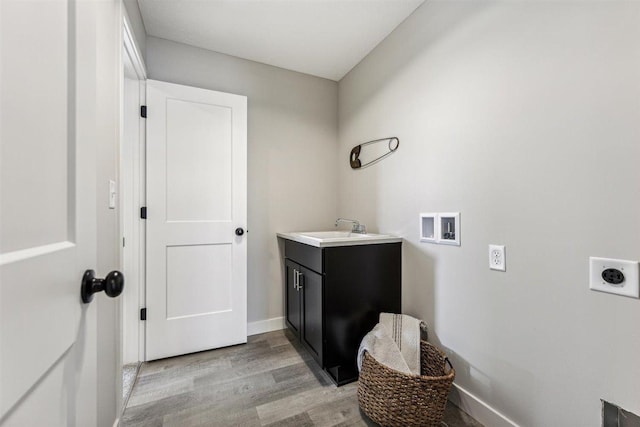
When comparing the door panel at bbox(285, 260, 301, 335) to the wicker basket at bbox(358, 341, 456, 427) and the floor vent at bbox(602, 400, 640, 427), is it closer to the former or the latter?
the wicker basket at bbox(358, 341, 456, 427)

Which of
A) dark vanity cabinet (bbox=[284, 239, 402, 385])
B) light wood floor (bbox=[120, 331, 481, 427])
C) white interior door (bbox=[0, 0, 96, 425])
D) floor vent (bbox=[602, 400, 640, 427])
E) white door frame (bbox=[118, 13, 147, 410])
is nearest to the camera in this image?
white interior door (bbox=[0, 0, 96, 425])

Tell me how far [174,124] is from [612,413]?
2.79 m

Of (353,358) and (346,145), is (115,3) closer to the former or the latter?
(346,145)

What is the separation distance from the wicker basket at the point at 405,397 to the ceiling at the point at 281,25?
2203mm

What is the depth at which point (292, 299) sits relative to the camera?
227 cm

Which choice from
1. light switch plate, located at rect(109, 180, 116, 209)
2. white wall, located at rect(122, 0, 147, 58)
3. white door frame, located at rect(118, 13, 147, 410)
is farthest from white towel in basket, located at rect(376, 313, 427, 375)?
white wall, located at rect(122, 0, 147, 58)

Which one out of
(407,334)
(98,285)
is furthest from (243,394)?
(98,285)

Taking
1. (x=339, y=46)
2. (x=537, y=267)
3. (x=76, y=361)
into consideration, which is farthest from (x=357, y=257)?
(x=339, y=46)

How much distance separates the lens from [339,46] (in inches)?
88.7

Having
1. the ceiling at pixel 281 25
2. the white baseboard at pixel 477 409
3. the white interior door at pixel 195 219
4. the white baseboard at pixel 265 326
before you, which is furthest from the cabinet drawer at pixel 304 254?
the ceiling at pixel 281 25

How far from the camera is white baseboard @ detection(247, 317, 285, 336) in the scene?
2.41 metres

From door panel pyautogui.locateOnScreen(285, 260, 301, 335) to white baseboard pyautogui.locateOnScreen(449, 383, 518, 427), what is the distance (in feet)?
3.64

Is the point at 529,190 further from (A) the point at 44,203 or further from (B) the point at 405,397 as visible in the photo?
(A) the point at 44,203

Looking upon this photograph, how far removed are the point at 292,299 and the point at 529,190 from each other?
1774mm
